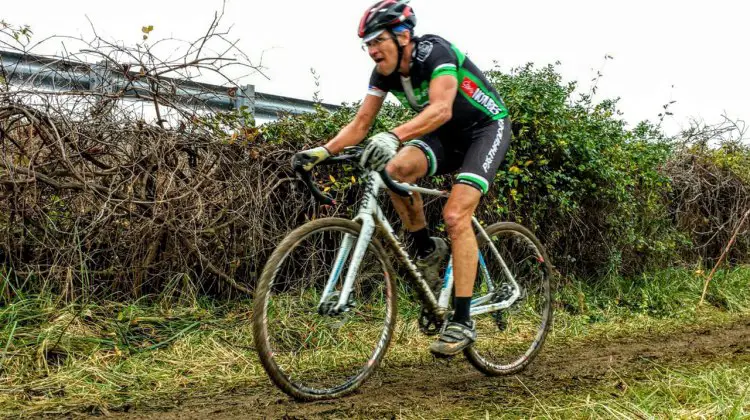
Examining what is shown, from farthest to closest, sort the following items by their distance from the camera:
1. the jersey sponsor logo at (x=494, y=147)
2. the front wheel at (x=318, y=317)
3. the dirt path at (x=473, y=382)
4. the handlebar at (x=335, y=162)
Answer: the jersey sponsor logo at (x=494, y=147)
the handlebar at (x=335, y=162)
the dirt path at (x=473, y=382)
the front wheel at (x=318, y=317)

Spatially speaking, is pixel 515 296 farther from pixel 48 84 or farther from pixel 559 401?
pixel 48 84

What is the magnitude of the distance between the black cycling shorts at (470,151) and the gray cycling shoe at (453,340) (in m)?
0.87

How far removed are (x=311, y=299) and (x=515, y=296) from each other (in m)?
1.61

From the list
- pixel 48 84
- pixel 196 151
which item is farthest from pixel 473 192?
pixel 48 84

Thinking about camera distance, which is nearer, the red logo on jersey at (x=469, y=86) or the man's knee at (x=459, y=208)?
the man's knee at (x=459, y=208)

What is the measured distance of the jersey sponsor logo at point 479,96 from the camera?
442 centimetres

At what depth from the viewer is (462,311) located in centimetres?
417

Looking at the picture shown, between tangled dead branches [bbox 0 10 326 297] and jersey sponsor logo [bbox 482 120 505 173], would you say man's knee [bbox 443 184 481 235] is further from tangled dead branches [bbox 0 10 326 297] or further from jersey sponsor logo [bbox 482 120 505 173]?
tangled dead branches [bbox 0 10 326 297]

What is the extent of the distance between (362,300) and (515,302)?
127 centimetres

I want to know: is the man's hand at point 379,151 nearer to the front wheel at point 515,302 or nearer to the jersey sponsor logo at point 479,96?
the jersey sponsor logo at point 479,96

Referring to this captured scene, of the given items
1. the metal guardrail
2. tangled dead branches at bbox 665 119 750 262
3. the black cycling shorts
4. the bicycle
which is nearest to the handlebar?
the bicycle

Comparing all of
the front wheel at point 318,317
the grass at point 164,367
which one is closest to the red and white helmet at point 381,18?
the front wheel at point 318,317

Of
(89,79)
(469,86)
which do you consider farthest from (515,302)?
(89,79)

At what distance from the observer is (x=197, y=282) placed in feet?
18.0
